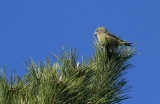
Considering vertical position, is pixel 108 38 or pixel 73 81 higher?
pixel 108 38

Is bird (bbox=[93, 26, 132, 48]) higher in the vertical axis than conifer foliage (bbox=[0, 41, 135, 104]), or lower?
higher

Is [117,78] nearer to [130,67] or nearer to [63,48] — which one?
[130,67]

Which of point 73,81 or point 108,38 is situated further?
point 108,38

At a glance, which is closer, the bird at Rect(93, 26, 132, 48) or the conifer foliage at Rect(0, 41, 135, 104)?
the conifer foliage at Rect(0, 41, 135, 104)

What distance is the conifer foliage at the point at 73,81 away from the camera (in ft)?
8.34

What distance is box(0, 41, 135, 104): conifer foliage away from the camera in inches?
100

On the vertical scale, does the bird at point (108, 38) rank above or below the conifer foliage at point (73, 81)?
above

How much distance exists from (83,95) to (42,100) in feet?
1.97

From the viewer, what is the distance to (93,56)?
3438 mm

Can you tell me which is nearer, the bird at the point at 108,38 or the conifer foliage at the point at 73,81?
the conifer foliage at the point at 73,81

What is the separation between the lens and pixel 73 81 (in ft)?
8.88

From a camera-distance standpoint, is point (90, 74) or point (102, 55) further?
point (102, 55)

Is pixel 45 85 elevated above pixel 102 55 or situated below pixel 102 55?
Result: below

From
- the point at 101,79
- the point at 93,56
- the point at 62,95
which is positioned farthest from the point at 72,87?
the point at 93,56
